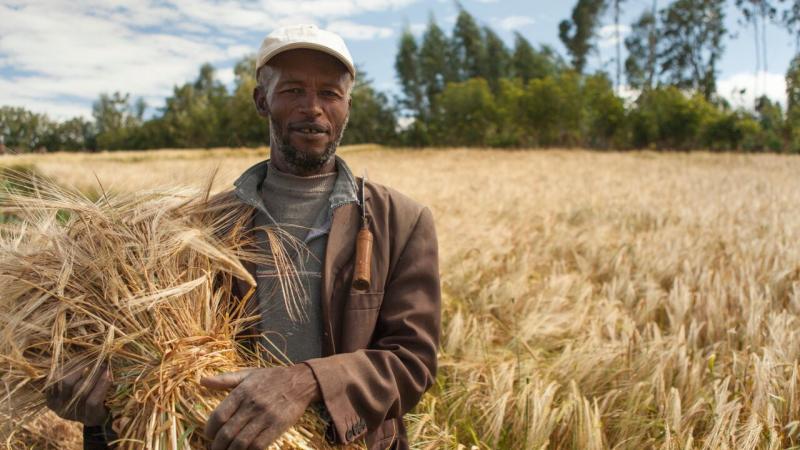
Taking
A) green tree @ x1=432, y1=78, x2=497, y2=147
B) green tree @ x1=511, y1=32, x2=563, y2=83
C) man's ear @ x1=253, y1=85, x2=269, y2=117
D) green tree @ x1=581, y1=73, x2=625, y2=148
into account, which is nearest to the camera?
man's ear @ x1=253, y1=85, x2=269, y2=117

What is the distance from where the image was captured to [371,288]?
1.62 meters

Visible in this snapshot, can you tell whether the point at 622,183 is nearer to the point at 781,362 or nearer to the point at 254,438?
the point at 781,362

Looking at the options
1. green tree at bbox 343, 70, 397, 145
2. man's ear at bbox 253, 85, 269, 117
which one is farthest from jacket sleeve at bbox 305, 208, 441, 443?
green tree at bbox 343, 70, 397, 145

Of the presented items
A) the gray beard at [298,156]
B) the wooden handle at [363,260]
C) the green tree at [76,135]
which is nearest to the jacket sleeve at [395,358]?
the wooden handle at [363,260]

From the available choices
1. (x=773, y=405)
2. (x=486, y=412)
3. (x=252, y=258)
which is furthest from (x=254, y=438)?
(x=773, y=405)

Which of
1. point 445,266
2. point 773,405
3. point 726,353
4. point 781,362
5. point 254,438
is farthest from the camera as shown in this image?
point 445,266

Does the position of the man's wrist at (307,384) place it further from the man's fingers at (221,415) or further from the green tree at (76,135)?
the green tree at (76,135)

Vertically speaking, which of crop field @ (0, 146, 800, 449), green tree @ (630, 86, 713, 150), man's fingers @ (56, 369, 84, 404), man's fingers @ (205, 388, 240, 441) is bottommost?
crop field @ (0, 146, 800, 449)

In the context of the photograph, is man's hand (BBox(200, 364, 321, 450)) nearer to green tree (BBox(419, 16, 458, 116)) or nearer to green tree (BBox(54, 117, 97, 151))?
green tree (BBox(419, 16, 458, 116))

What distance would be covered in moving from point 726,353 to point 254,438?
8.84ft

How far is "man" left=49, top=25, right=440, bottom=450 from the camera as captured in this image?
5.11 feet

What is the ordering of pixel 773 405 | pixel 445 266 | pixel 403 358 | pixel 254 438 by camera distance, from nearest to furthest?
1. pixel 254 438
2. pixel 403 358
3. pixel 773 405
4. pixel 445 266

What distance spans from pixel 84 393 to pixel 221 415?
1.16ft

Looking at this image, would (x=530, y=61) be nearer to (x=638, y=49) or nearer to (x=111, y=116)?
(x=638, y=49)
